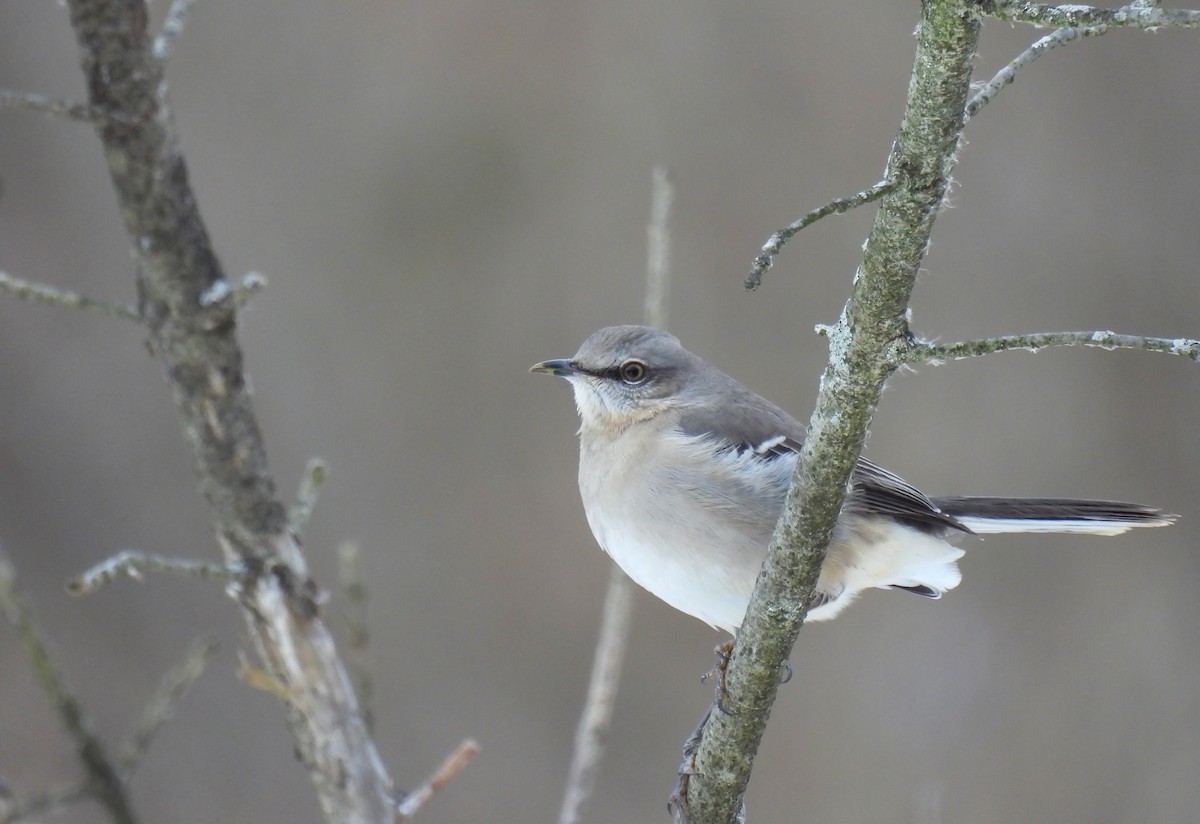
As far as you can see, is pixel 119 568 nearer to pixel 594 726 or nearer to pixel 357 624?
pixel 357 624

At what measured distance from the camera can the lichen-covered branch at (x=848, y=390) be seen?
5.00 ft

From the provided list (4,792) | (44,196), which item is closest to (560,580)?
(44,196)

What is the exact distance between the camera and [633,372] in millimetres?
3789

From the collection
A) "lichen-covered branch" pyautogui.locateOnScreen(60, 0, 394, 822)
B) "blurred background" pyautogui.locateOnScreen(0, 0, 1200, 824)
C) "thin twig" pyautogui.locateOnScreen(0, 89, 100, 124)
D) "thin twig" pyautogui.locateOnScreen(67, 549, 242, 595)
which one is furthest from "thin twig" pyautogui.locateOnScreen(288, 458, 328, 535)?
"blurred background" pyautogui.locateOnScreen(0, 0, 1200, 824)

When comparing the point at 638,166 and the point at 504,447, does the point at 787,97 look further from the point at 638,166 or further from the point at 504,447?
the point at 504,447

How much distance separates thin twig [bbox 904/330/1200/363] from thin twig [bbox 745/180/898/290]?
0.78 ft

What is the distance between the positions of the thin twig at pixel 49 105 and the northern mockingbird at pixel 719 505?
1583 mm

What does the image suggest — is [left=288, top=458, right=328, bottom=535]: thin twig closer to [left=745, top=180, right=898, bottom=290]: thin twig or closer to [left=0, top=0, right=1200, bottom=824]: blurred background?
[left=745, top=180, right=898, bottom=290]: thin twig

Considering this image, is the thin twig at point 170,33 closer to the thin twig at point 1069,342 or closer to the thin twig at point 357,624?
the thin twig at point 357,624

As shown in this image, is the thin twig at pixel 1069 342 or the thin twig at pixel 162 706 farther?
the thin twig at pixel 162 706

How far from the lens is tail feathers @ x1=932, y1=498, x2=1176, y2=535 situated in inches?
122

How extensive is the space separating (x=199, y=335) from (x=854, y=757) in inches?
197

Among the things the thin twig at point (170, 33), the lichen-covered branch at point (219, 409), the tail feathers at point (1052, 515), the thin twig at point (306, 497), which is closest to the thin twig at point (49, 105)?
the lichen-covered branch at point (219, 409)

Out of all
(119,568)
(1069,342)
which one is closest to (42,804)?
(119,568)
